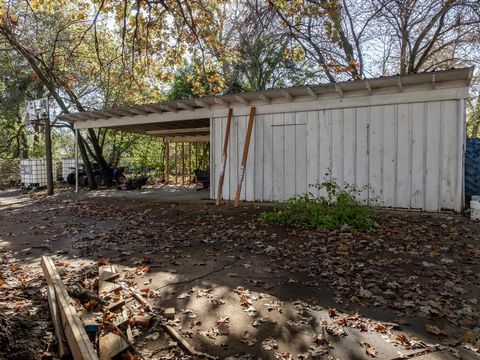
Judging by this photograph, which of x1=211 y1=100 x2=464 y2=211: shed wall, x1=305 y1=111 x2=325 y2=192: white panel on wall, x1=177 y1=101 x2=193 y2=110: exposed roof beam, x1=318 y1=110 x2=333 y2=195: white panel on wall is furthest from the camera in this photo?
x1=177 y1=101 x2=193 y2=110: exposed roof beam

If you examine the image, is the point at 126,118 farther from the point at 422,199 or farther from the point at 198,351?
the point at 198,351

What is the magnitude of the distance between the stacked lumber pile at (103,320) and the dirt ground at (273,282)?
94 mm

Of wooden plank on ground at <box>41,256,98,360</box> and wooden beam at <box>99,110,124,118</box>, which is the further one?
wooden beam at <box>99,110,124,118</box>

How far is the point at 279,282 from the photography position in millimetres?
3893

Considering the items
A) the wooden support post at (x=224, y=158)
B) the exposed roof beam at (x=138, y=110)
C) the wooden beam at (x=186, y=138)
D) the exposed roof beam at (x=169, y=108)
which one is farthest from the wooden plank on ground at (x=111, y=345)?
the wooden beam at (x=186, y=138)

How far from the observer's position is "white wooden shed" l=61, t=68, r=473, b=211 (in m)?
6.77

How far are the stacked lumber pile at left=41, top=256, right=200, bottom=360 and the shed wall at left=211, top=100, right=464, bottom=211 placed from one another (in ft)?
18.3

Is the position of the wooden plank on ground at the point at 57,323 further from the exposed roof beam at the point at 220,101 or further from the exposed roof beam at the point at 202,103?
the exposed roof beam at the point at 202,103

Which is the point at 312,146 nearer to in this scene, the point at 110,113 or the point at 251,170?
the point at 251,170

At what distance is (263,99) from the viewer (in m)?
8.49

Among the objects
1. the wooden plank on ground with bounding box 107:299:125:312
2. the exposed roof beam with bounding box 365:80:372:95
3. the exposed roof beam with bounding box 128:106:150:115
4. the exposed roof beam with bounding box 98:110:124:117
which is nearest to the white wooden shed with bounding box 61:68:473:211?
the exposed roof beam with bounding box 365:80:372:95

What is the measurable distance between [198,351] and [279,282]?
1580 mm

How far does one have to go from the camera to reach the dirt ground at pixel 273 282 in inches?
102

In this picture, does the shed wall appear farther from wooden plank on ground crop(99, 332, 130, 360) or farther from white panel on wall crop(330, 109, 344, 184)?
wooden plank on ground crop(99, 332, 130, 360)
